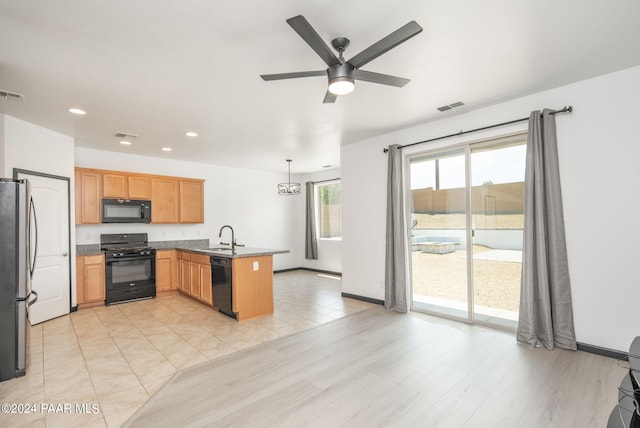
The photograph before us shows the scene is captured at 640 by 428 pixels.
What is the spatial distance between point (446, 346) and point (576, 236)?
183cm

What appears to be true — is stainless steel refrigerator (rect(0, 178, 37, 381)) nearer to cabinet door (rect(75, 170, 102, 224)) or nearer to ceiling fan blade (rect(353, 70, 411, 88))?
cabinet door (rect(75, 170, 102, 224))

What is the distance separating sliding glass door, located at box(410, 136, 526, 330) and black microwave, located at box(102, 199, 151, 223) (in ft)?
16.2

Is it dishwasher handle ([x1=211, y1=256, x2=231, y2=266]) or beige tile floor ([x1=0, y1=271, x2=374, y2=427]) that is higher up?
dishwasher handle ([x1=211, y1=256, x2=231, y2=266])

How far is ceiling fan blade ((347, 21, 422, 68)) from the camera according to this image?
5.86 ft

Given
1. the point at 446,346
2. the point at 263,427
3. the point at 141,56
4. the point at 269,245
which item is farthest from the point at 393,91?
the point at 269,245

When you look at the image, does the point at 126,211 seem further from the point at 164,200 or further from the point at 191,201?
the point at 191,201

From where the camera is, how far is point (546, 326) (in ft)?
10.7

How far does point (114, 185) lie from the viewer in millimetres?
5484

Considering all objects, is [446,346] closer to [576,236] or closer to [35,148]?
[576,236]

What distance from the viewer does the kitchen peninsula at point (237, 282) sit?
4.30 m

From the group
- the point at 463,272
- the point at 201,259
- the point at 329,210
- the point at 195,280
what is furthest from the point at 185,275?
the point at 463,272

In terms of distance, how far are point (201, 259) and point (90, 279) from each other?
186cm

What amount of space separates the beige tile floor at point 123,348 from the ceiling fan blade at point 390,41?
3094 millimetres

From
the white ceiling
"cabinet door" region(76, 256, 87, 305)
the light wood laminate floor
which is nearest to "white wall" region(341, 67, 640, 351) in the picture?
the white ceiling
